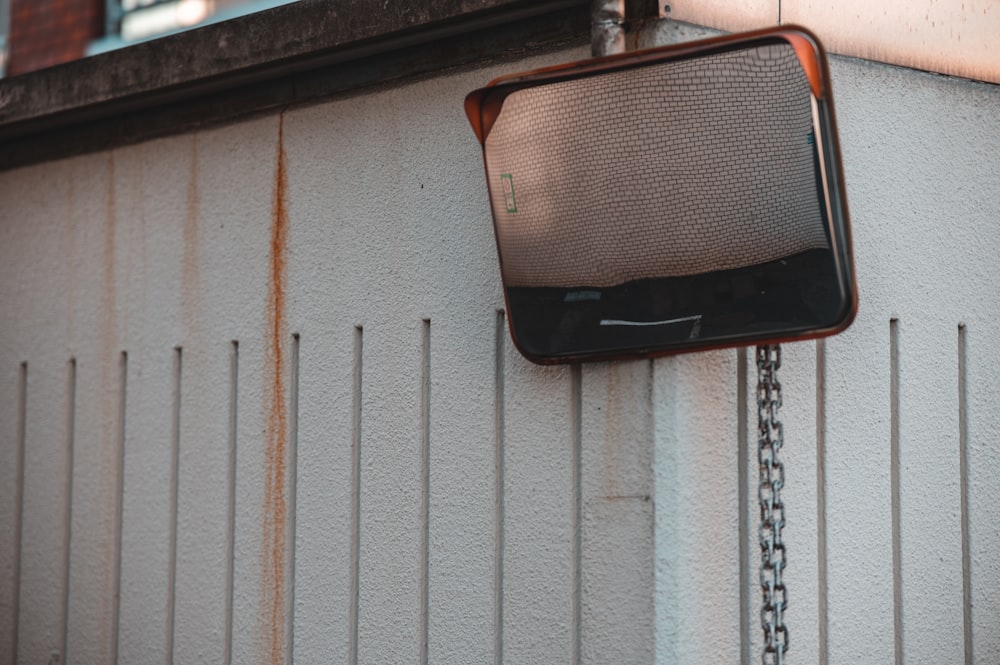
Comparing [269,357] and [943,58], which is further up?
[943,58]

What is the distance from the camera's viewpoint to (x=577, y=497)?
138 inches

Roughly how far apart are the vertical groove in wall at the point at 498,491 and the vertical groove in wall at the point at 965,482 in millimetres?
1474

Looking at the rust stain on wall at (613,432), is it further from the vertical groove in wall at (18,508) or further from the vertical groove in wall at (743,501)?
the vertical groove in wall at (18,508)

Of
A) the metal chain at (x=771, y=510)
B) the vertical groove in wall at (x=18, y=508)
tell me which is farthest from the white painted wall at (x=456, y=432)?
the vertical groove in wall at (x=18, y=508)

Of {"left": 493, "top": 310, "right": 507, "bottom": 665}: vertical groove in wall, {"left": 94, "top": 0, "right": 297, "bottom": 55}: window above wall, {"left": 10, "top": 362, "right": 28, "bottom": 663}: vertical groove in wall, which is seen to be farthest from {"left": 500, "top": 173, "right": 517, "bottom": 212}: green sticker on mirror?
{"left": 94, "top": 0, "right": 297, "bottom": 55}: window above wall

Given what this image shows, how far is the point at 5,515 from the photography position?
541cm

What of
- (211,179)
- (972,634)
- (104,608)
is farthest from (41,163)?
(972,634)

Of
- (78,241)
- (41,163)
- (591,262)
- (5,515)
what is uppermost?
(41,163)

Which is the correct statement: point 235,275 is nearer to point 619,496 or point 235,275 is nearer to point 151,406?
point 151,406

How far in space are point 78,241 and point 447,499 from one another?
91.4 inches

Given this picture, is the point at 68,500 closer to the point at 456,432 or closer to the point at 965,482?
the point at 456,432

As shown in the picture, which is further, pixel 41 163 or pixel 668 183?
pixel 41 163

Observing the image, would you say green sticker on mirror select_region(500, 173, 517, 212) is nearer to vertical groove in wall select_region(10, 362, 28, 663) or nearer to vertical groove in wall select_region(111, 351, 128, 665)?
vertical groove in wall select_region(111, 351, 128, 665)

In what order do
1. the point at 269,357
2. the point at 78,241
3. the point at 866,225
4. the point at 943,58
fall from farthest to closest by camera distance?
the point at 78,241
the point at 269,357
the point at 943,58
the point at 866,225
